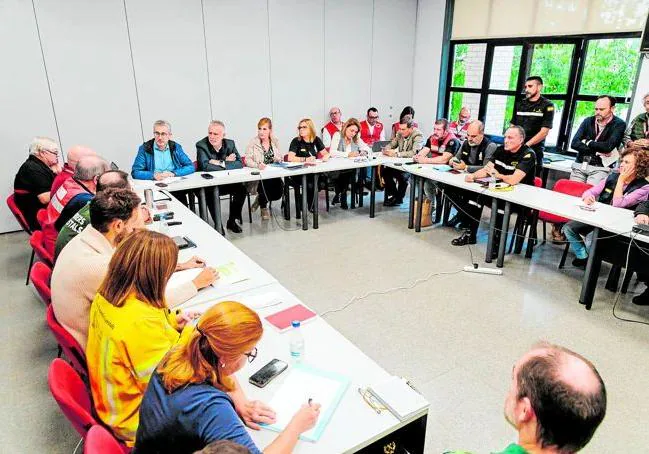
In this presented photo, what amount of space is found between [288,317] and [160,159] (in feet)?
11.3

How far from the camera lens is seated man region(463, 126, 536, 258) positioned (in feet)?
15.0

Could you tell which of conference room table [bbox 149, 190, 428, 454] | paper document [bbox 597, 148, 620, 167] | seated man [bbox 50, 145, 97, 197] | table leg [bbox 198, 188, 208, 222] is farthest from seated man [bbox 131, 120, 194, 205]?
paper document [bbox 597, 148, 620, 167]

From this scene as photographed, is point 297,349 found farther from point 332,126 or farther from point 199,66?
point 332,126

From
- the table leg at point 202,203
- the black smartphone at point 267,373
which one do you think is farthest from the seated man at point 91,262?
the table leg at point 202,203

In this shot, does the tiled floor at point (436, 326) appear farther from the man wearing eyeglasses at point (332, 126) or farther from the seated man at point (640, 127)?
the man wearing eyeglasses at point (332, 126)

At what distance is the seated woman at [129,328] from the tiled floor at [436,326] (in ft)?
3.19

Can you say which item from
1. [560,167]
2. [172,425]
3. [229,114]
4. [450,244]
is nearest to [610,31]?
[560,167]

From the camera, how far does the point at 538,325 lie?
3.44 m

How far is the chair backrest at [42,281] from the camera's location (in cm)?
238

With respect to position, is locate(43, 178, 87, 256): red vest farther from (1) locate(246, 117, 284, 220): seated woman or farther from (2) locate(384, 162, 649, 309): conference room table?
(2) locate(384, 162, 649, 309): conference room table

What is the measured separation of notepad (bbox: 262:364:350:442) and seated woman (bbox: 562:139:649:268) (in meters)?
3.31

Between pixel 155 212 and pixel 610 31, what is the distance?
588 cm

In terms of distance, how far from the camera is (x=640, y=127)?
Answer: 5074 millimetres

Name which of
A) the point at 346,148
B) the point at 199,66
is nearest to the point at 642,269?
the point at 346,148
